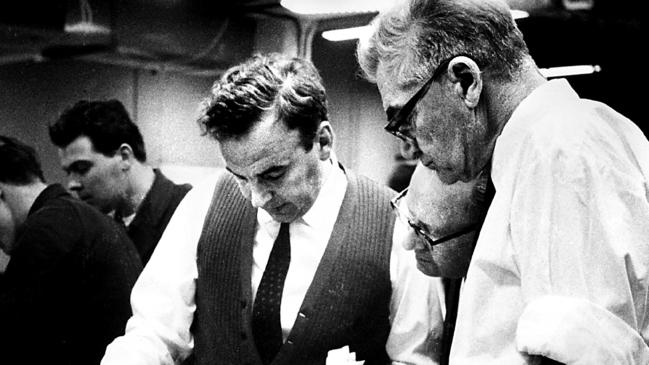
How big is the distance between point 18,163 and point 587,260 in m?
1.37

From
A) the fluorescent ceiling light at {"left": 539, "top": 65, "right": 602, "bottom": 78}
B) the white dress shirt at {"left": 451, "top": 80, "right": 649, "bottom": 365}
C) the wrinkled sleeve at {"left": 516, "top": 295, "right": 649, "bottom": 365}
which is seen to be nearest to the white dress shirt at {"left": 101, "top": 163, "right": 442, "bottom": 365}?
the fluorescent ceiling light at {"left": 539, "top": 65, "right": 602, "bottom": 78}

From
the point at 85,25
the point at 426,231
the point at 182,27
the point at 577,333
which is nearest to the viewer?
the point at 577,333

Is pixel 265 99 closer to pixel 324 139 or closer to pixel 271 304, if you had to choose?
pixel 324 139

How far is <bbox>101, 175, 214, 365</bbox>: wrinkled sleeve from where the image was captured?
5.78ft

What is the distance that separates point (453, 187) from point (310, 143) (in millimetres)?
457

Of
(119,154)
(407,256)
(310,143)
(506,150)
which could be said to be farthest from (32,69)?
(506,150)

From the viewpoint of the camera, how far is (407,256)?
5.71ft

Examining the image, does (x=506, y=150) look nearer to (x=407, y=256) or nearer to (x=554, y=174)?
(x=554, y=174)

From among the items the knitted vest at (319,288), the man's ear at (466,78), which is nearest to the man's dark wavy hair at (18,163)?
the knitted vest at (319,288)

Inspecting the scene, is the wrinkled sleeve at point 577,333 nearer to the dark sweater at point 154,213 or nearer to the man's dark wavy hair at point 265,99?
the man's dark wavy hair at point 265,99

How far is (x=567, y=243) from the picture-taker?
0.92m

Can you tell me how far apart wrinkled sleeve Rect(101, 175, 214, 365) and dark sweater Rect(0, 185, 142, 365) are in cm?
9

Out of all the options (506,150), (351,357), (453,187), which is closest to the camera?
(506,150)

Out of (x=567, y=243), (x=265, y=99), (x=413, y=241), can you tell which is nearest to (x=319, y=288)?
(x=413, y=241)
